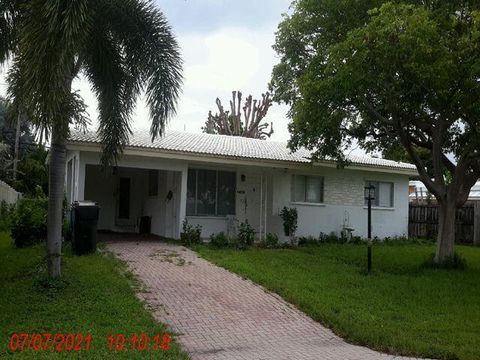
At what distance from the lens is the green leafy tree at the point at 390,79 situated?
1053 centimetres

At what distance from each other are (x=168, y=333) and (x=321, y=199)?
1259cm

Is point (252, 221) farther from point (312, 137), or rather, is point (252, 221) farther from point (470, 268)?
point (470, 268)

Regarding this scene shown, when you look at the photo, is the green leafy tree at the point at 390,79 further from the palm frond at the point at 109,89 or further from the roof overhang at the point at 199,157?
the palm frond at the point at 109,89

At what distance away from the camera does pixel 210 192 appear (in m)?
17.3

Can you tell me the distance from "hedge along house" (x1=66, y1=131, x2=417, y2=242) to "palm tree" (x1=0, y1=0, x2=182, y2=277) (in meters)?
3.91

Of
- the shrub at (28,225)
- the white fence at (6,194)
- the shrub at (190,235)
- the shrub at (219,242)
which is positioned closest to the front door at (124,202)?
the shrub at (190,235)

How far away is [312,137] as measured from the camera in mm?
13555

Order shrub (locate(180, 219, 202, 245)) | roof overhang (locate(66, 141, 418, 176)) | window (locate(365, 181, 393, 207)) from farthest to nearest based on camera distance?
window (locate(365, 181, 393, 207)) → shrub (locate(180, 219, 202, 245)) → roof overhang (locate(66, 141, 418, 176))

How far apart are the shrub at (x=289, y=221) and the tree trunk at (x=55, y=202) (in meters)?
9.23

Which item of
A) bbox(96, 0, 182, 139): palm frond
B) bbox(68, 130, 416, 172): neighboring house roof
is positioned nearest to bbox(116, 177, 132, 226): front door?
bbox(68, 130, 416, 172): neighboring house roof

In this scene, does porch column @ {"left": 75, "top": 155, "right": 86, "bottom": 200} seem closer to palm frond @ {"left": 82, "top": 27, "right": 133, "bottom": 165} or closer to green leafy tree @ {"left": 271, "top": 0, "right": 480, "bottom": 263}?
palm frond @ {"left": 82, "top": 27, "right": 133, "bottom": 165}

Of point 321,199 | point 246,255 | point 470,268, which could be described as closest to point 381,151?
point 321,199

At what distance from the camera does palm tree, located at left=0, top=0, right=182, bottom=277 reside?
22.8ft

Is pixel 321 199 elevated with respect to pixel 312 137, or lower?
lower
